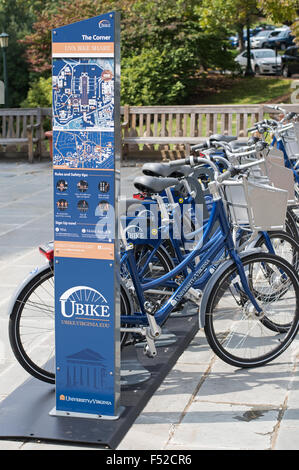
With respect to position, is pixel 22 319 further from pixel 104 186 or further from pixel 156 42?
pixel 156 42

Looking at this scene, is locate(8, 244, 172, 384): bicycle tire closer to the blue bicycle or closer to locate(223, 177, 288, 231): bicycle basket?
the blue bicycle

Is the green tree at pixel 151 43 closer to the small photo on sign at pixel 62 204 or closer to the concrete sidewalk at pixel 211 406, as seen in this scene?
the concrete sidewalk at pixel 211 406

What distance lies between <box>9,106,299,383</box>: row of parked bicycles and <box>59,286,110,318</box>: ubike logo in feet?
1.08

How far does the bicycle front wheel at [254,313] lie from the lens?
4742 mm

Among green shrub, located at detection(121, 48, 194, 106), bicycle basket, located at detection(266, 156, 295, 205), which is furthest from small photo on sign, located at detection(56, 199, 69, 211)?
green shrub, located at detection(121, 48, 194, 106)

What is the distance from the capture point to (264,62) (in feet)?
109

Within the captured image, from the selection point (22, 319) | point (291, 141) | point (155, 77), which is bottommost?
point (22, 319)

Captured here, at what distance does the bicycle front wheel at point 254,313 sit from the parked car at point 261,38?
3811 cm

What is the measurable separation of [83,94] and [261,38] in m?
40.1

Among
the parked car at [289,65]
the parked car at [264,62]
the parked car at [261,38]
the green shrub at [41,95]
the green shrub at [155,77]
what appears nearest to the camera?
the green shrub at [155,77]

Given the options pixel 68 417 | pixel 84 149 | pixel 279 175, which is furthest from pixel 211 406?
pixel 279 175

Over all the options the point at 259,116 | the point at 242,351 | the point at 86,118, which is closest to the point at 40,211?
the point at 259,116

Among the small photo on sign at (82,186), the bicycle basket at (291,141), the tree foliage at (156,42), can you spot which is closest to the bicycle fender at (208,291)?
the small photo on sign at (82,186)
